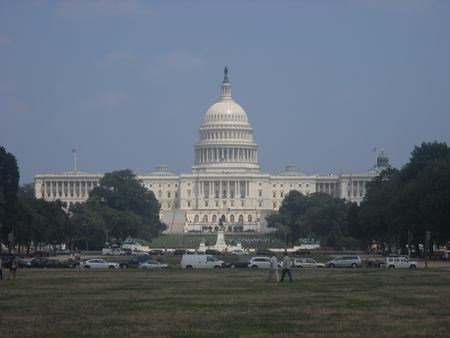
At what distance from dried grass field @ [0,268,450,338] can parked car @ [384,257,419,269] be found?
1594 cm

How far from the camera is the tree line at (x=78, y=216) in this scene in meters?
81.5

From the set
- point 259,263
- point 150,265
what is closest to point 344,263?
point 259,263

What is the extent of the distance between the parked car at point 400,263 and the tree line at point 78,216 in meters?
36.8

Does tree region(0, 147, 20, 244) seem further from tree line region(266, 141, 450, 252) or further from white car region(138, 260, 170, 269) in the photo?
tree line region(266, 141, 450, 252)

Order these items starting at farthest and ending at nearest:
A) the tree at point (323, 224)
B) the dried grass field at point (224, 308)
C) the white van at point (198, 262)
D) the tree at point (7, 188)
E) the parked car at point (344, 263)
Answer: the tree at point (323, 224) < the tree at point (7, 188) < the parked car at point (344, 263) < the white van at point (198, 262) < the dried grass field at point (224, 308)

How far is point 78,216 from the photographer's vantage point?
106 m

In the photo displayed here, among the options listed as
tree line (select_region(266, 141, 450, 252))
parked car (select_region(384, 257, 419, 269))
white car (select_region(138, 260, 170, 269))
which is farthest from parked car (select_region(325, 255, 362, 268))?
tree line (select_region(266, 141, 450, 252))

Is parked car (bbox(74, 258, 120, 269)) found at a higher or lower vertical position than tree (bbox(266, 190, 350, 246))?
lower

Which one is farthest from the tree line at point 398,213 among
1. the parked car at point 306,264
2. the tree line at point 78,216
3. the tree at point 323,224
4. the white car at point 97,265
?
the white car at point 97,265

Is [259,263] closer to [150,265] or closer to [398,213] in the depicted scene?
[150,265]

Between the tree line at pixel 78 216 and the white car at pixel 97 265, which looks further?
the tree line at pixel 78 216

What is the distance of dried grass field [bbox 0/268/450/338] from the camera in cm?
2192

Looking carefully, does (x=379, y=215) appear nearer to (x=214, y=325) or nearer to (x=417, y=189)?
(x=417, y=189)

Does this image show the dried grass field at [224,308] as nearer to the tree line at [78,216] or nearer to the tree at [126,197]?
the tree line at [78,216]
